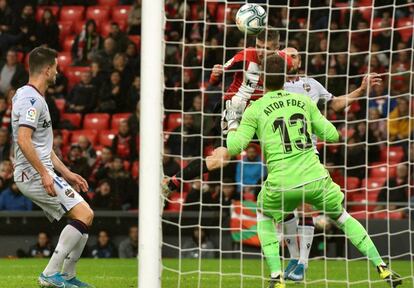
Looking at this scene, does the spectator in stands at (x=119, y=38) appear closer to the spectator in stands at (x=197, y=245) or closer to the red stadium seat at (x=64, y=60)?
the red stadium seat at (x=64, y=60)

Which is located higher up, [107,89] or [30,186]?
[107,89]

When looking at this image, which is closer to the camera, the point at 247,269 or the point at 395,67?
the point at 247,269

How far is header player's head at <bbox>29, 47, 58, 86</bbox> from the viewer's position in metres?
8.76

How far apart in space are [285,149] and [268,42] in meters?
1.79

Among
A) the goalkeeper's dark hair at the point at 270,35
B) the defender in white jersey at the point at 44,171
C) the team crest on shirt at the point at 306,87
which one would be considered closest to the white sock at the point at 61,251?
the defender in white jersey at the point at 44,171

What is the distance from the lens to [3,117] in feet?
59.2

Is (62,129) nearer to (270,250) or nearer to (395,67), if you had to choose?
(395,67)

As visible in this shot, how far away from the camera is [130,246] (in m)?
15.4

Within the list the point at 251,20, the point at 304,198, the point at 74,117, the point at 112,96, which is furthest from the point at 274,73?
the point at 74,117

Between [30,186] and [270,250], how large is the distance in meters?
1.99

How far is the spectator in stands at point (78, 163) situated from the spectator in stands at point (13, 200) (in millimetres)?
838

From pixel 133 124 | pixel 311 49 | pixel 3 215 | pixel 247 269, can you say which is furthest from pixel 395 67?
pixel 3 215

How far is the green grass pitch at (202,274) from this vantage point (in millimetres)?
9797

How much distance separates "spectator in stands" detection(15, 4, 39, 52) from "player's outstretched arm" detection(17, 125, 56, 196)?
11.6 metres
